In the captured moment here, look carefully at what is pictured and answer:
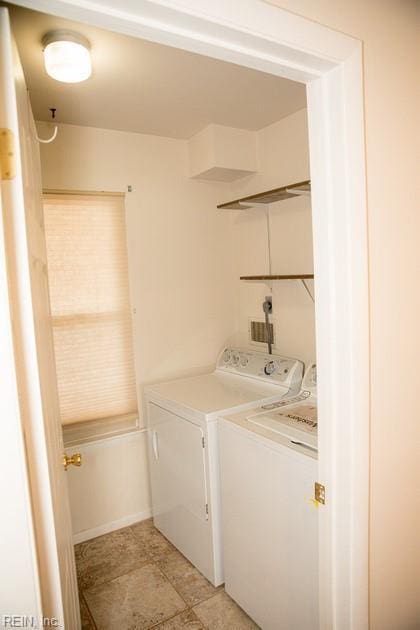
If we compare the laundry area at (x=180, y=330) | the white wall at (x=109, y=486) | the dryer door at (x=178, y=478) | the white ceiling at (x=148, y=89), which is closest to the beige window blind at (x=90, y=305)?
the laundry area at (x=180, y=330)

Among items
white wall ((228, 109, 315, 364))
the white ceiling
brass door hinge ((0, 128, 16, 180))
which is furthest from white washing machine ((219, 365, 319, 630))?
the white ceiling

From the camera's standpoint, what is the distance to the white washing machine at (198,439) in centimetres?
205

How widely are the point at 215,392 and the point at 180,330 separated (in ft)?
2.01

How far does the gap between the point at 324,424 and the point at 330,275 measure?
17.2 inches

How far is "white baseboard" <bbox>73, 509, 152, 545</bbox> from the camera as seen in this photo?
8.27ft

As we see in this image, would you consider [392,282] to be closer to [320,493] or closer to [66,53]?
[320,493]

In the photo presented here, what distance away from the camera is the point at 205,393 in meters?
2.36

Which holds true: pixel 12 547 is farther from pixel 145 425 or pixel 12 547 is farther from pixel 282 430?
pixel 145 425

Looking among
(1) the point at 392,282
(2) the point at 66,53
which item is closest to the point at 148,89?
(2) the point at 66,53

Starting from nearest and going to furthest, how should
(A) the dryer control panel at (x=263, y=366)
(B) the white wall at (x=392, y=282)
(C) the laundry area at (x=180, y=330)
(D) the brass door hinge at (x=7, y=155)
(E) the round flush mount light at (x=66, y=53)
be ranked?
(D) the brass door hinge at (x=7, y=155) → (B) the white wall at (x=392, y=282) → (E) the round flush mount light at (x=66, y=53) → (C) the laundry area at (x=180, y=330) → (A) the dryer control panel at (x=263, y=366)

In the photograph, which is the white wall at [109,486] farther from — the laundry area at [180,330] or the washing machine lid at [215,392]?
the washing machine lid at [215,392]

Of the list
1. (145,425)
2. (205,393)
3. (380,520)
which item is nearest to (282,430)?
(380,520)

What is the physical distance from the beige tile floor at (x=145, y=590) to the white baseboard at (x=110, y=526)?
38 mm

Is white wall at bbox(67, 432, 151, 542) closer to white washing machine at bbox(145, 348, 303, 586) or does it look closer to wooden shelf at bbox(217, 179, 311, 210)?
white washing machine at bbox(145, 348, 303, 586)
